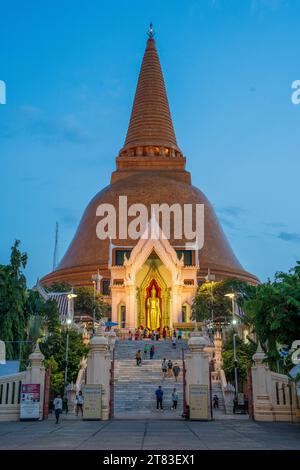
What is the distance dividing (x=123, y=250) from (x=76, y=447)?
38.4m

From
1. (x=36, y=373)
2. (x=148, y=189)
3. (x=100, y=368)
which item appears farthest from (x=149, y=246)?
(x=36, y=373)

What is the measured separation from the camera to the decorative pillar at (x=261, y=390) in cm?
1872

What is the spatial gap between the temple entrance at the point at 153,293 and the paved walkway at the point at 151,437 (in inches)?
1119

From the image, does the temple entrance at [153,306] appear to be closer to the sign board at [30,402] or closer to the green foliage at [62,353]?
the green foliage at [62,353]

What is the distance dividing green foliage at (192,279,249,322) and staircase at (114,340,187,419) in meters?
6.06

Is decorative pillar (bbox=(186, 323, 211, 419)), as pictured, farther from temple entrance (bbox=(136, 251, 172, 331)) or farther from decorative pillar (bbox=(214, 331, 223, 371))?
temple entrance (bbox=(136, 251, 172, 331))

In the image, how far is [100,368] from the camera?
19.8m

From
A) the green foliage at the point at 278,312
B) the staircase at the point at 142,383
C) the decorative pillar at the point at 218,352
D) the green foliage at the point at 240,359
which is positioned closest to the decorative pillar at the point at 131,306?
the staircase at the point at 142,383

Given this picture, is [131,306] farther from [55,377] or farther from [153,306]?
[55,377]

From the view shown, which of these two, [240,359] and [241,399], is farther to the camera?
[240,359]

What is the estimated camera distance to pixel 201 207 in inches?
2333

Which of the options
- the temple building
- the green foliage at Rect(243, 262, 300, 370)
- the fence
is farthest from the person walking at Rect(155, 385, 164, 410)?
the temple building

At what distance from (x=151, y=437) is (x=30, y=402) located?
717 cm
